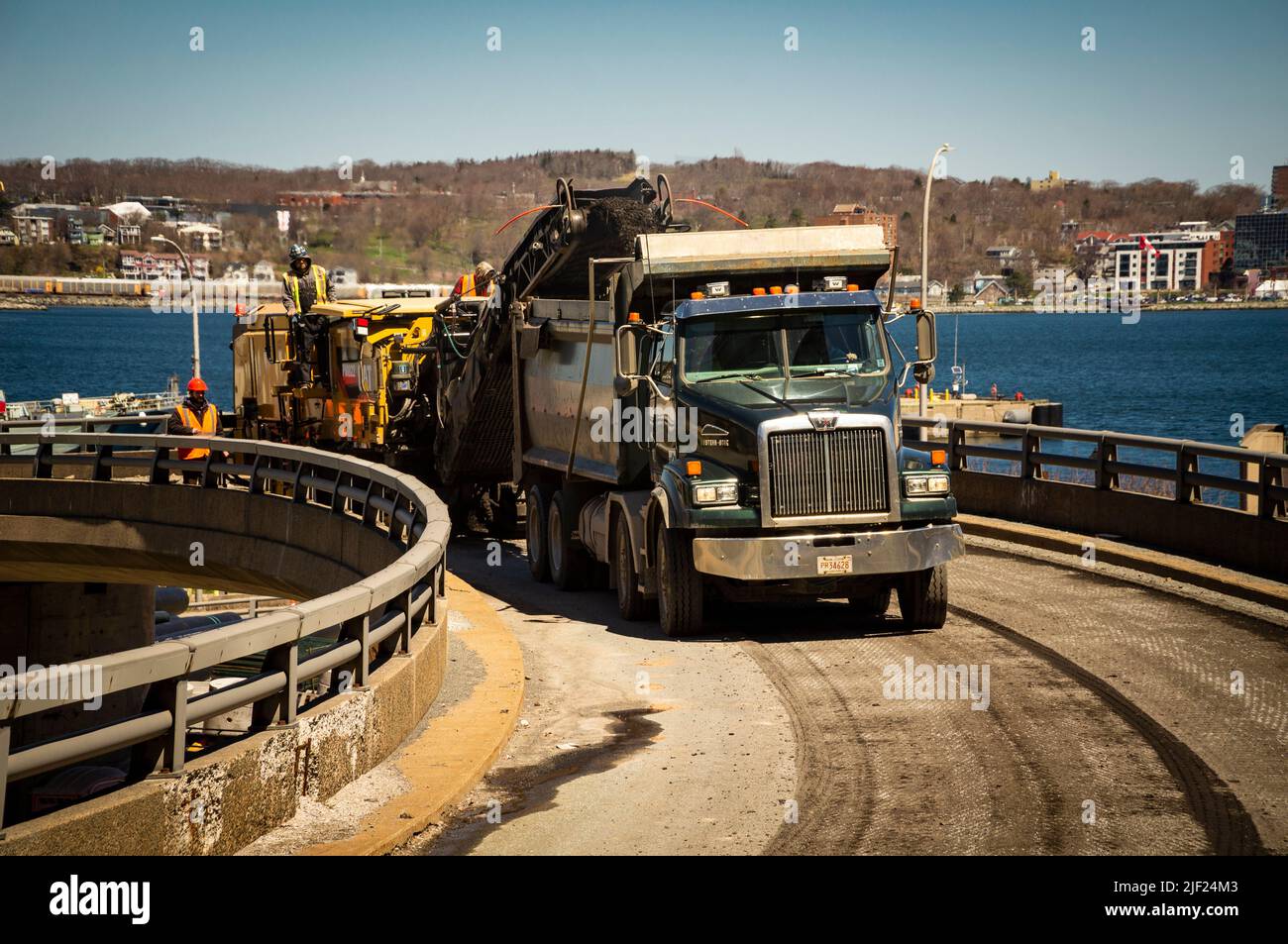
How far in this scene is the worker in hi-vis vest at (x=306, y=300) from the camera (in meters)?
26.0

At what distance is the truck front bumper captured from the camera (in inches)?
525

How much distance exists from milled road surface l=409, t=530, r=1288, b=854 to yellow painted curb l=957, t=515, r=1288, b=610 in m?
0.29

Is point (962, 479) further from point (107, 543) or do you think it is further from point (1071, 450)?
point (1071, 450)

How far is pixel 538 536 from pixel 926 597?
223 inches

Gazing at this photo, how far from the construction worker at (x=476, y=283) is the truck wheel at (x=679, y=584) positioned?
8278 mm

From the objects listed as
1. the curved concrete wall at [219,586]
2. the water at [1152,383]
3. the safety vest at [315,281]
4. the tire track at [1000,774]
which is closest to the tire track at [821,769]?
the tire track at [1000,774]

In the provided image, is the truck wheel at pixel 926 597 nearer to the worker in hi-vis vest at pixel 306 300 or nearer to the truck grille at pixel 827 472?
the truck grille at pixel 827 472

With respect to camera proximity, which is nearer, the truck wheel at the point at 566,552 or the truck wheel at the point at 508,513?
the truck wheel at the point at 566,552

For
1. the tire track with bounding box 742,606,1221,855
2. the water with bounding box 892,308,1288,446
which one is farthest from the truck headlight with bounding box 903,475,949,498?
the water with bounding box 892,308,1288,446

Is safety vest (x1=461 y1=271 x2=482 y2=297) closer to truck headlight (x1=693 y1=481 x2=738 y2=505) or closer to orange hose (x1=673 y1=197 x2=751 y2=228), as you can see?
orange hose (x1=673 y1=197 x2=751 y2=228)

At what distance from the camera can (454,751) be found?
32.1 ft

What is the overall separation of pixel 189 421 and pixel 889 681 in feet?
44.7

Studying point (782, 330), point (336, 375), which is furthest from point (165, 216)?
point (782, 330)

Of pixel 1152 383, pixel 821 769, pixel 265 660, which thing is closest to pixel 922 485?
pixel 821 769
